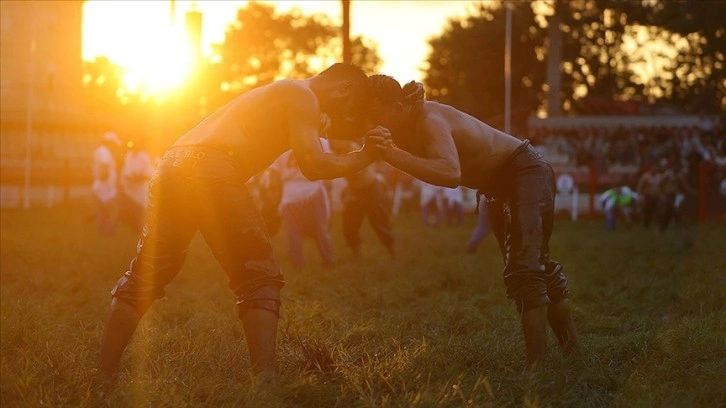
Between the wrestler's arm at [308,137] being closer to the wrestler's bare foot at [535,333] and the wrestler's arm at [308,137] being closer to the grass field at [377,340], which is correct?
the grass field at [377,340]

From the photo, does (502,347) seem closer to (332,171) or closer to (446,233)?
(332,171)

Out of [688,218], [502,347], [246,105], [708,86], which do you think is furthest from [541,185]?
[708,86]

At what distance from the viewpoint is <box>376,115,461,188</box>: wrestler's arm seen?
559cm

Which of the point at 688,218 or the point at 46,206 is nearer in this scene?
the point at 688,218

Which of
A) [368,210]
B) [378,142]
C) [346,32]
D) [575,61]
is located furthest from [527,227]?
[575,61]

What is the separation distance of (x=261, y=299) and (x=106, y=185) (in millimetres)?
13972

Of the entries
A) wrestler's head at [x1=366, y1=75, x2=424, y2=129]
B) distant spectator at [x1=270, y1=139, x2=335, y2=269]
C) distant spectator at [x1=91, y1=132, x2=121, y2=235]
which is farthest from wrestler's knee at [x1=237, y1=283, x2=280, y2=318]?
distant spectator at [x1=91, y1=132, x2=121, y2=235]

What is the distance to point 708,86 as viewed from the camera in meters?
39.5

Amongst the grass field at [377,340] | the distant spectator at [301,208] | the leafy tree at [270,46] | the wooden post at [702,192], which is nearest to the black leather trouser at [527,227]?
the grass field at [377,340]

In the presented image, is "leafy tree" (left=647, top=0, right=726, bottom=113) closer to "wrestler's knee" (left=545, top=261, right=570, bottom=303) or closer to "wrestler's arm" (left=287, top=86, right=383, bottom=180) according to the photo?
"wrestler's knee" (left=545, top=261, right=570, bottom=303)

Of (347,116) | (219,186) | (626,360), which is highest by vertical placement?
(347,116)

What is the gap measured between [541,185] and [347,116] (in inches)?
48.2

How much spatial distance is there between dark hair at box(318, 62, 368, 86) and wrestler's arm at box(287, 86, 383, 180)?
19 cm

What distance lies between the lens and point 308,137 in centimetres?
543
